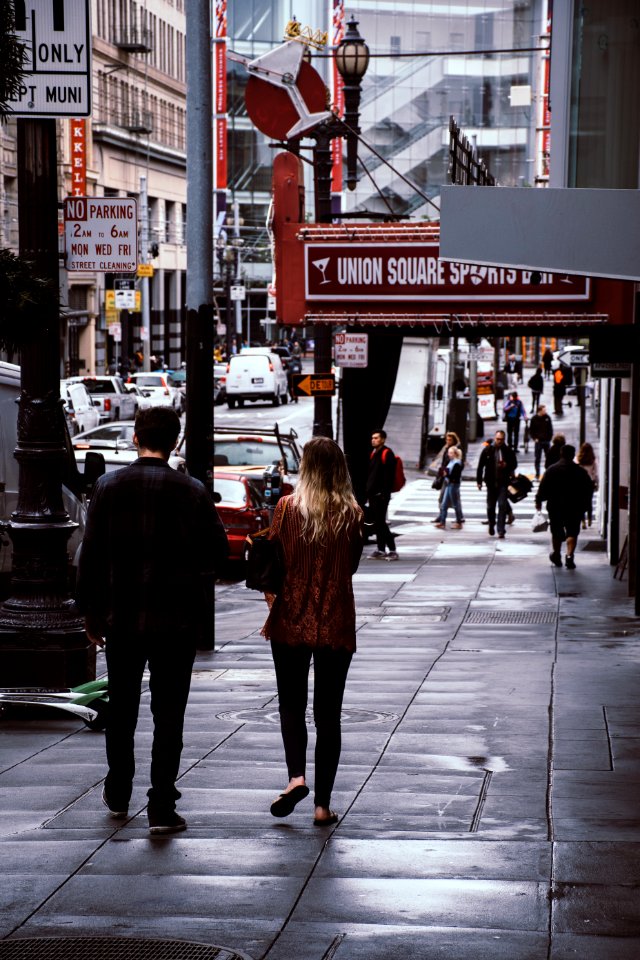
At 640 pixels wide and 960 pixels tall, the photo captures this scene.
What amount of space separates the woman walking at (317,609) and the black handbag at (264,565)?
4cm

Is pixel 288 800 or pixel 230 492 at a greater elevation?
pixel 288 800

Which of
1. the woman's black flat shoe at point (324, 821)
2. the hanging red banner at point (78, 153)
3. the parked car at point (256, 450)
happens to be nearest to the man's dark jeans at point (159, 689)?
the woman's black flat shoe at point (324, 821)

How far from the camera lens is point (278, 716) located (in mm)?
9133

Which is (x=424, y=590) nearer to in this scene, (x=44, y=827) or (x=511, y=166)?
(x=44, y=827)

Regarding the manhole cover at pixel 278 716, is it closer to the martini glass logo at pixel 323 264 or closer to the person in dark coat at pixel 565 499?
the martini glass logo at pixel 323 264

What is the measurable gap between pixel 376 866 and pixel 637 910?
1039 millimetres

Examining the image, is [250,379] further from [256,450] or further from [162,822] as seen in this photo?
[162,822]

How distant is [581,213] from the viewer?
7418 millimetres

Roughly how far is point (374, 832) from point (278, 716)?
305cm

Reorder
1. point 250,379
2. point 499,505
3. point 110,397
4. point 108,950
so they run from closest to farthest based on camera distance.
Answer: point 108,950 → point 499,505 → point 110,397 → point 250,379

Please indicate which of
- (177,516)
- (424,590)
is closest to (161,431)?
(177,516)

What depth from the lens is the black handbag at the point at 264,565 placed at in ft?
20.6

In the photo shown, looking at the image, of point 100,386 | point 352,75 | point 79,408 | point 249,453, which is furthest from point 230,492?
point 100,386

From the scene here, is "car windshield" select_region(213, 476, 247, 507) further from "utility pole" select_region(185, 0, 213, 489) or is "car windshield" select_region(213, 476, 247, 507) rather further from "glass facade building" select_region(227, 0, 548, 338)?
"glass facade building" select_region(227, 0, 548, 338)
